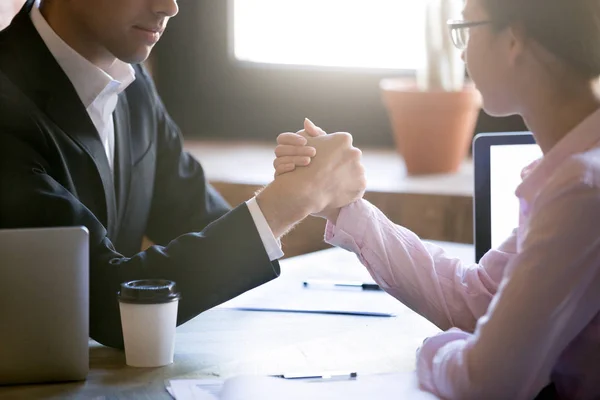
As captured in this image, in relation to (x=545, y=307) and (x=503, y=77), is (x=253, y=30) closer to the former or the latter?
(x=503, y=77)

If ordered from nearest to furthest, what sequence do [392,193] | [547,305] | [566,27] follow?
[547,305] < [566,27] < [392,193]

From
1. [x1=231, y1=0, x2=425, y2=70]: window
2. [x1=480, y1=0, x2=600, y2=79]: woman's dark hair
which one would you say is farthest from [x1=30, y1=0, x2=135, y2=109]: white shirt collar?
[x1=231, y1=0, x2=425, y2=70]: window

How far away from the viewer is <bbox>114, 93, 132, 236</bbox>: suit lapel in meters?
1.81

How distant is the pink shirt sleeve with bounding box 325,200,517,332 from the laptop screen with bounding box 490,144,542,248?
311mm

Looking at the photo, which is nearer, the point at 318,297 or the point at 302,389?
the point at 302,389

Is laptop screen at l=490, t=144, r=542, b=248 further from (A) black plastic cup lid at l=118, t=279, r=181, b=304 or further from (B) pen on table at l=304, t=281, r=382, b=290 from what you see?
(A) black plastic cup lid at l=118, t=279, r=181, b=304

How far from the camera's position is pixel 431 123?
2.81 metres

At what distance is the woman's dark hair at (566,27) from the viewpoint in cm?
101

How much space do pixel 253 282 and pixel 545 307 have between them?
573 mm

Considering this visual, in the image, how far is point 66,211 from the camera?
4.73ft

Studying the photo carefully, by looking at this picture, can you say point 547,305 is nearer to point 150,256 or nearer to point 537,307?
point 537,307

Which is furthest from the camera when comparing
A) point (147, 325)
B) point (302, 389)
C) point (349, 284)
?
point (349, 284)

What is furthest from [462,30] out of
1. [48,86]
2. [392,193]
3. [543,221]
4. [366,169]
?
[366,169]

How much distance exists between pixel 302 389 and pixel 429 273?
0.99ft
